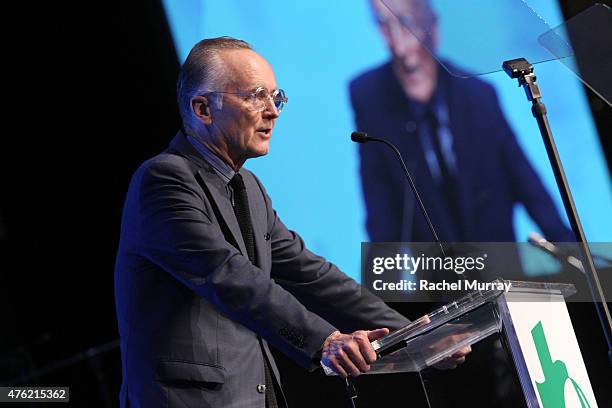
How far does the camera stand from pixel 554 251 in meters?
3.44

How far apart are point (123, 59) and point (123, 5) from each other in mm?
322

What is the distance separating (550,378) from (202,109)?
1250 mm

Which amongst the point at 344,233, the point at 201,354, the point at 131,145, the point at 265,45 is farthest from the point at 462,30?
the point at 131,145

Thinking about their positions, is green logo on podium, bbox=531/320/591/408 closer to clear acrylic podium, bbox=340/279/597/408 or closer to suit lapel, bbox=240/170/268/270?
clear acrylic podium, bbox=340/279/597/408

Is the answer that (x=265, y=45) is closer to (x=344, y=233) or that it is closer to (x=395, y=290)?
(x=344, y=233)

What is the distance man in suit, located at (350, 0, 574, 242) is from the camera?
11.8ft

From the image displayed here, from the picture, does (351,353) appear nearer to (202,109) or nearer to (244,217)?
(244,217)

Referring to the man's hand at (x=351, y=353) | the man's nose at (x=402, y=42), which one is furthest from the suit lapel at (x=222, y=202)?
the man's nose at (x=402, y=42)

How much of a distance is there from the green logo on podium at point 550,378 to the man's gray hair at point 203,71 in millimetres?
1165

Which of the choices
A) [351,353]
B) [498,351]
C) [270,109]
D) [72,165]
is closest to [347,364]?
[351,353]

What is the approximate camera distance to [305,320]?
1.96m

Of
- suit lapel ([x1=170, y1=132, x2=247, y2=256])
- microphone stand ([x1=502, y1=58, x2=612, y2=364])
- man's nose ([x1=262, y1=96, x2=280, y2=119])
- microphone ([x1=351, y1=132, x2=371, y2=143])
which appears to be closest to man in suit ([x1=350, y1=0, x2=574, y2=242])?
microphone ([x1=351, y1=132, x2=371, y2=143])

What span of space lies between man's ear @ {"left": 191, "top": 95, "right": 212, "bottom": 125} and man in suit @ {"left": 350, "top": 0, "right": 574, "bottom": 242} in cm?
142

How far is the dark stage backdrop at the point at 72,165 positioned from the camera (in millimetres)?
4621
